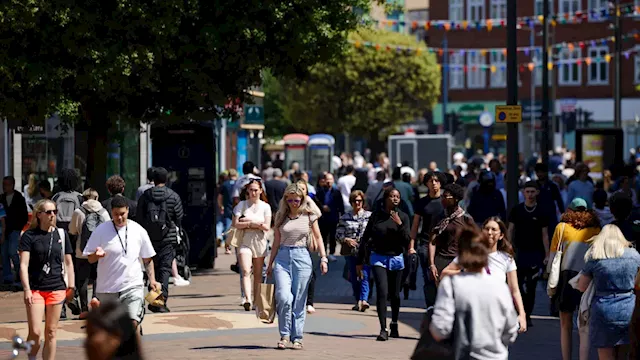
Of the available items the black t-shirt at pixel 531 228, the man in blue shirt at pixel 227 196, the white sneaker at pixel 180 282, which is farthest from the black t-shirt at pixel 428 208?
the man in blue shirt at pixel 227 196

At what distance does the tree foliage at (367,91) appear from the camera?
6725 cm

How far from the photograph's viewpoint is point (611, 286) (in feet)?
35.4

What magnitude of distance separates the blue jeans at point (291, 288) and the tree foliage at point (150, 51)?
7206 mm

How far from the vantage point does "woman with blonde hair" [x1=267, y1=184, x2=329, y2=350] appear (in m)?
13.7

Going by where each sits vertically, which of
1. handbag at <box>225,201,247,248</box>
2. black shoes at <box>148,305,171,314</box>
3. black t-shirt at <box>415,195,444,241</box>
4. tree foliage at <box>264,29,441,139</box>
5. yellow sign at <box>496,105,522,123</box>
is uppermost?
tree foliage at <box>264,29,441,139</box>

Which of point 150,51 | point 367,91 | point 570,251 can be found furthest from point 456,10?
point 570,251

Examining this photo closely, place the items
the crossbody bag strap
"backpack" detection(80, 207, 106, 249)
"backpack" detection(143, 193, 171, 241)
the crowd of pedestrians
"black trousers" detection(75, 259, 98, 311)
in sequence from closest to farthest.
Answer: the crowd of pedestrians, the crossbody bag strap, "backpack" detection(80, 207, 106, 249), "black trousers" detection(75, 259, 98, 311), "backpack" detection(143, 193, 171, 241)

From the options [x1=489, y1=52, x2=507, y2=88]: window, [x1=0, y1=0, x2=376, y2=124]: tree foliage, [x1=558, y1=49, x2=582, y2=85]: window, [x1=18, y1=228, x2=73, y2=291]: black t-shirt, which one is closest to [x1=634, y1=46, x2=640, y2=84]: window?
[x1=558, y1=49, x2=582, y2=85]: window

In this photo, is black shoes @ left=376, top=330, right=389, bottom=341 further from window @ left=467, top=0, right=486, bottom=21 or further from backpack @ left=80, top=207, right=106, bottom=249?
window @ left=467, top=0, right=486, bottom=21

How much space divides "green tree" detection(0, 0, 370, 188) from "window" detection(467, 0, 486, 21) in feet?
172

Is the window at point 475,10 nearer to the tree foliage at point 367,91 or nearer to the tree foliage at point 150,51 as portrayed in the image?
the tree foliage at point 367,91

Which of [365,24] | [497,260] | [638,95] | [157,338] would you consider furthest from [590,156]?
[638,95]

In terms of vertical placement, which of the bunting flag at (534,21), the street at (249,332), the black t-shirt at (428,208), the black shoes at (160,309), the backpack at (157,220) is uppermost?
the bunting flag at (534,21)

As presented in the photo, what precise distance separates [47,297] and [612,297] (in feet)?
14.9
